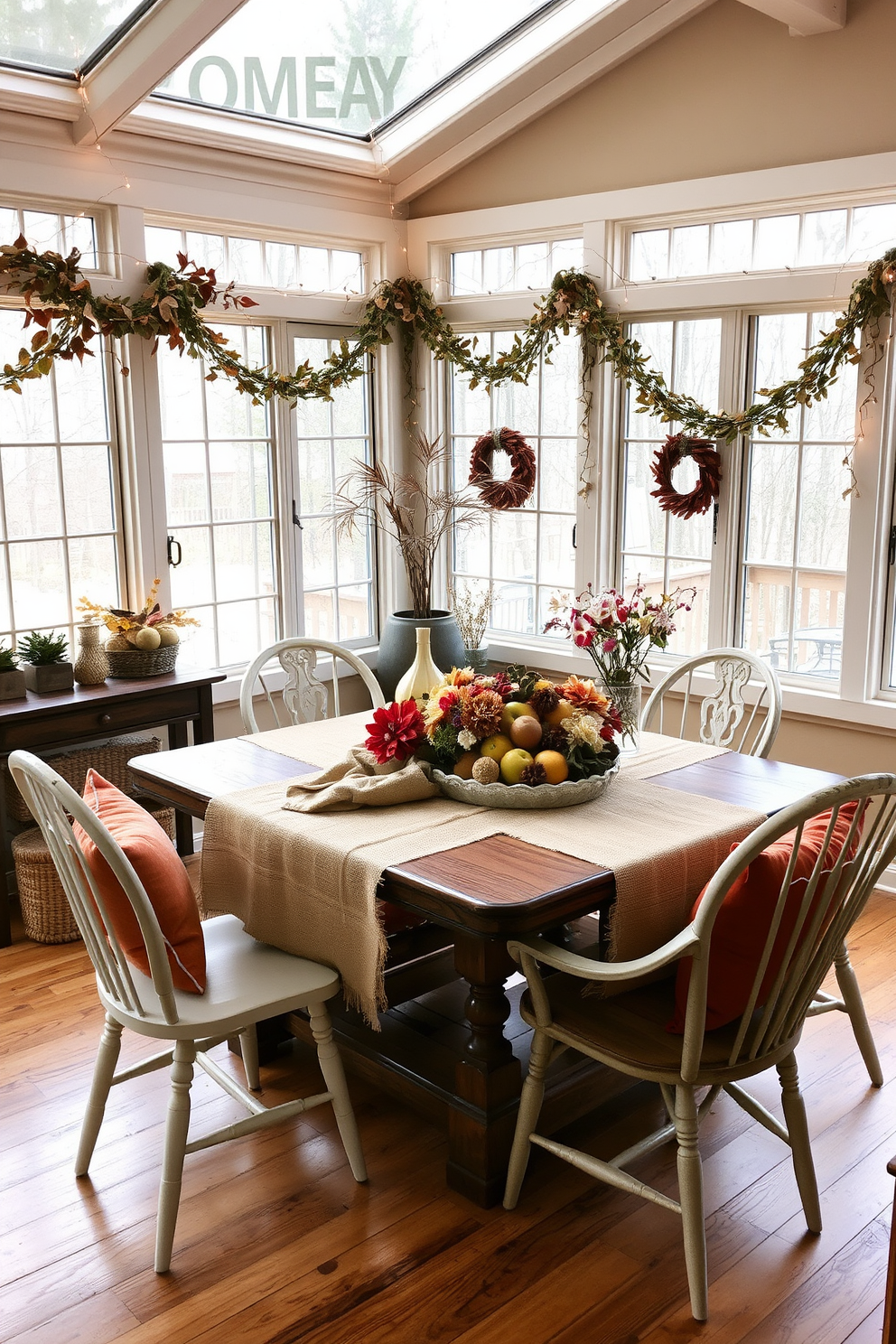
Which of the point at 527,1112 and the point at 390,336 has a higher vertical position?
the point at 390,336

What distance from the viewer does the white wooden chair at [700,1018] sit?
1.93m

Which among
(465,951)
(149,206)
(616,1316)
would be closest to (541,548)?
(149,206)

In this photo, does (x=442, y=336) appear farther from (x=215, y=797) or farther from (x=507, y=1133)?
(x=507, y=1133)

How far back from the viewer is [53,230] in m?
4.10

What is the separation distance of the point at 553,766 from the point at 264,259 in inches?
124

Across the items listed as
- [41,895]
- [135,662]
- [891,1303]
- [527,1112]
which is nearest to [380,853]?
[527,1112]

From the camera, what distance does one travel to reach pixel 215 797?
8.64ft

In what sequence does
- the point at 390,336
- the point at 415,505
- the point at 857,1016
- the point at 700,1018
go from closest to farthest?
1. the point at 700,1018
2. the point at 857,1016
3. the point at 390,336
4. the point at 415,505

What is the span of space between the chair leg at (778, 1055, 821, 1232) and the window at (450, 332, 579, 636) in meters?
2.95

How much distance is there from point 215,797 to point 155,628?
1709 mm

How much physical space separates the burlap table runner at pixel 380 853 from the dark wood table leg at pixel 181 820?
1.66 metres

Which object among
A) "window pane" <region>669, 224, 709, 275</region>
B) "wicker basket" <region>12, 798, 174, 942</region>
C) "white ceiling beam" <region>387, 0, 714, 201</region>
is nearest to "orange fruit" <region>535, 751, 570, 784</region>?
"wicker basket" <region>12, 798, 174, 942</region>

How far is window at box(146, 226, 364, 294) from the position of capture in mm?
4477

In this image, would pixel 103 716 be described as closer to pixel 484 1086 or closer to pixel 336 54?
pixel 484 1086
